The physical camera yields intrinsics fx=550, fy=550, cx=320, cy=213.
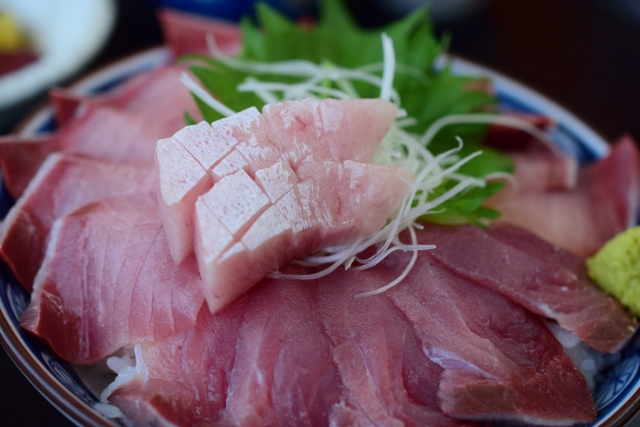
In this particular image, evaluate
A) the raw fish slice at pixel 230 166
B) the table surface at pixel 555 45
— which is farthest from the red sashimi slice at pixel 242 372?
the table surface at pixel 555 45

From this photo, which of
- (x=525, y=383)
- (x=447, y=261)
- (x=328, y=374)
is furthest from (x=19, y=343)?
(x=525, y=383)

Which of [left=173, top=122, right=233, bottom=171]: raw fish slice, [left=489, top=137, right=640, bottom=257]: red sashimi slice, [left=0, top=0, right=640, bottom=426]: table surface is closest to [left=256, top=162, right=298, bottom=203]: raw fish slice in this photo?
[left=173, top=122, right=233, bottom=171]: raw fish slice

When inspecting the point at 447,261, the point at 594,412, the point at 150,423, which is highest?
the point at 150,423

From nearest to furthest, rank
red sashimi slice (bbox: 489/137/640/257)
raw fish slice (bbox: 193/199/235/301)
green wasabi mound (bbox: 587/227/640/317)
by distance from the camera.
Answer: raw fish slice (bbox: 193/199/235/301), green wasabi mound (bbox: 587/227/640/317), red sashimi slice (bbox: 489/137/640/257)

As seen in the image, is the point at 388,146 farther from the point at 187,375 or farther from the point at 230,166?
the point at 187,375

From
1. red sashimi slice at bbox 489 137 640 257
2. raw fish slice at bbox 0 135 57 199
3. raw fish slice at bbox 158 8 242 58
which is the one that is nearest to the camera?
raw fish slice at bbox 0 135 57 199

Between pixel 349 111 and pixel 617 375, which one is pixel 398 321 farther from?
pixel 617 375

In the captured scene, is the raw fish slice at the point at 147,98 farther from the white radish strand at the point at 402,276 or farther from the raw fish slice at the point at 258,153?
the white radish strand at the point at 402,276

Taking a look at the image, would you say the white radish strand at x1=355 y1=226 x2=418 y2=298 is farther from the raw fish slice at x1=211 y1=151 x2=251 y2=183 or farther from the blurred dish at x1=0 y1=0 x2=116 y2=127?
the blurred dish at x1=0 y1=0 x2=116 y2=127
